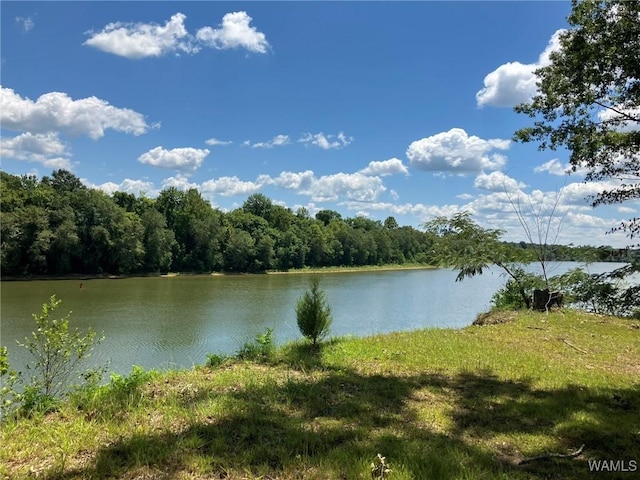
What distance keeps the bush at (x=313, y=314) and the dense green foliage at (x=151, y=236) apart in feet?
91.2

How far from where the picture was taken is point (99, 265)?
160 feet

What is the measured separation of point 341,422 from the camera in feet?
12.9

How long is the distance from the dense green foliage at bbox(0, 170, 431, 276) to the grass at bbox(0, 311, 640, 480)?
95.8 ft

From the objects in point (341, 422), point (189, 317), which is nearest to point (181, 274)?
point (189, 317)

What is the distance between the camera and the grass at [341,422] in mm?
3092

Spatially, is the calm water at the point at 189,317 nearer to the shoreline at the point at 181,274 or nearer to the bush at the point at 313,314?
the bush at the point at 313,314

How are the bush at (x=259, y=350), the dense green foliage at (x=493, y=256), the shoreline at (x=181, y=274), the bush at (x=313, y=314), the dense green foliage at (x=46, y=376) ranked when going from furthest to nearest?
the shoreline at (x=181, y=274) → the dense green foliage at (x=493, y=256) → the bush at (x=313, y=314) → the bush at (x=259, y=350) → the dense green foliage at (x=46, y=376)

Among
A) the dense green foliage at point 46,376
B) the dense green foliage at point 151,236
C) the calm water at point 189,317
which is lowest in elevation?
the calm water at point 189,317

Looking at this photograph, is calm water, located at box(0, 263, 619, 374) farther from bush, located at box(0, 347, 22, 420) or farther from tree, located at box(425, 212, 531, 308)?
A: bush, located at box(0, 347, 22, 420)

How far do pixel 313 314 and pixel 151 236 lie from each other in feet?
162

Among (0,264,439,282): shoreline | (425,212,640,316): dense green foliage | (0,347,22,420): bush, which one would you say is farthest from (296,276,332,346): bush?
(0,264,439,282): shoreline

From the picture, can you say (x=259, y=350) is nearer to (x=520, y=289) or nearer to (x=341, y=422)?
(x=341, y=422)

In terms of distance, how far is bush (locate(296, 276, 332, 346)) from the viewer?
24.2 ft

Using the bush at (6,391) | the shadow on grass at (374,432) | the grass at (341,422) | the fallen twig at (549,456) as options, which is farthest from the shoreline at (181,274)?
the bush at (6,391)
